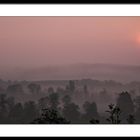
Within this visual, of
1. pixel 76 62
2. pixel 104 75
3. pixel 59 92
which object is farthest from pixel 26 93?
pixel 104 75

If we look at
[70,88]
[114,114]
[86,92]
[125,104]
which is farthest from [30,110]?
[125,104]

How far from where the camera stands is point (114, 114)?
176 inches

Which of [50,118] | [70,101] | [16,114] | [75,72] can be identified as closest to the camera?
[50,118]

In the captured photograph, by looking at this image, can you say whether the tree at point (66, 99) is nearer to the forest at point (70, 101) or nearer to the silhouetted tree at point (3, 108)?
the forest at point (70, 101)

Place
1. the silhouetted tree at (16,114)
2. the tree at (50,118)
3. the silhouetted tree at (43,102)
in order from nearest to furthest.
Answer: the tree at (50,118), the silhouetted tree at (16,114), the silhouetted tree at (43,102)

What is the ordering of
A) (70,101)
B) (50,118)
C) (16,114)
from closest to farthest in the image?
1. (50,118)
2. (16,114)
3. (70,101)

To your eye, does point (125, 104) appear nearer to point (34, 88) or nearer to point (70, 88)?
point (70, 88)

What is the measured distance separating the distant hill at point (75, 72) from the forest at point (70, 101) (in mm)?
86

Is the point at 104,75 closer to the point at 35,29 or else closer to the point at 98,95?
the point at 98,95

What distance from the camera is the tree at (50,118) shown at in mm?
4331

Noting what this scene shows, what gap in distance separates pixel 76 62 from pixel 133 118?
1.15 metres

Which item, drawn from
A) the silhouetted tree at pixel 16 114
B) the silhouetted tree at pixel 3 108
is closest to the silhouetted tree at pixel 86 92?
the silhouetted tree at pixel 16 114

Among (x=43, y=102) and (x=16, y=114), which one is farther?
(x=43, y=102)

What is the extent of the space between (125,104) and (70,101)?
30.8 inches
